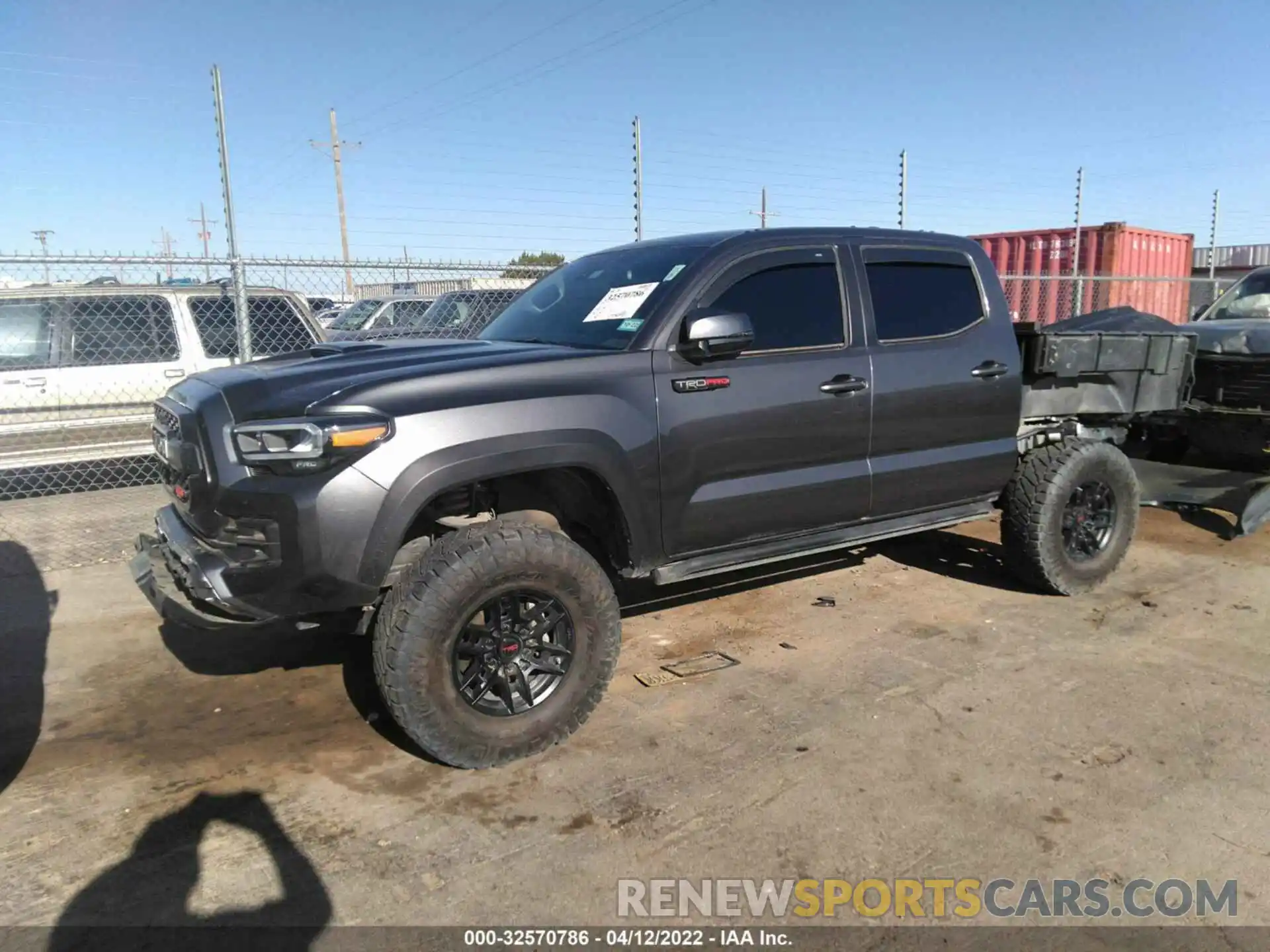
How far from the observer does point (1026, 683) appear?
4.07 metres

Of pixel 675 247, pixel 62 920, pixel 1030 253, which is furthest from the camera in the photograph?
pixel 1030 253

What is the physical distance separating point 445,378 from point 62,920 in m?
1.97

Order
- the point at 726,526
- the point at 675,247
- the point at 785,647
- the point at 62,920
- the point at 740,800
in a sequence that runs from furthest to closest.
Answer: the point at 785,647
the point at 675,247
the point at 726,526
the point at 740,800
the point at 62,920

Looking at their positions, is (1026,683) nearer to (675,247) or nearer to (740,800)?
(740,800)

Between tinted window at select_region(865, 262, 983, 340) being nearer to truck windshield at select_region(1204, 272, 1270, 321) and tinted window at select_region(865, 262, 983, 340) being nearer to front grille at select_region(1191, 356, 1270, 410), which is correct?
front grille at select_region(1191, 356, 1270, 410)

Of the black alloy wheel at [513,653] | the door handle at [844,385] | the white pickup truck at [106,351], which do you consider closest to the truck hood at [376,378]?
the black alloy wheel at [513,653]

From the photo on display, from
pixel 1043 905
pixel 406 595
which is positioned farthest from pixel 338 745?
pixel 1043 905

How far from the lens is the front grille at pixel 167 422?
11.1 ft

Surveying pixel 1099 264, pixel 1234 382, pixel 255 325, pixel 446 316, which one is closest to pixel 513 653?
pixel 255 325

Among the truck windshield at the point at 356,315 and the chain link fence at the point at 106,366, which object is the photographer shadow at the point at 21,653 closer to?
the chain link fence at the point at 106,366

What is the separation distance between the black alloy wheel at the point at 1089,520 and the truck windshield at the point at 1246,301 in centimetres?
386

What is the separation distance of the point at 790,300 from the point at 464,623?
205cm

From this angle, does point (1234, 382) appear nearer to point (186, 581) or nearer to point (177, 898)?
point (186, 581)

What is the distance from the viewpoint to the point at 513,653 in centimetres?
342
